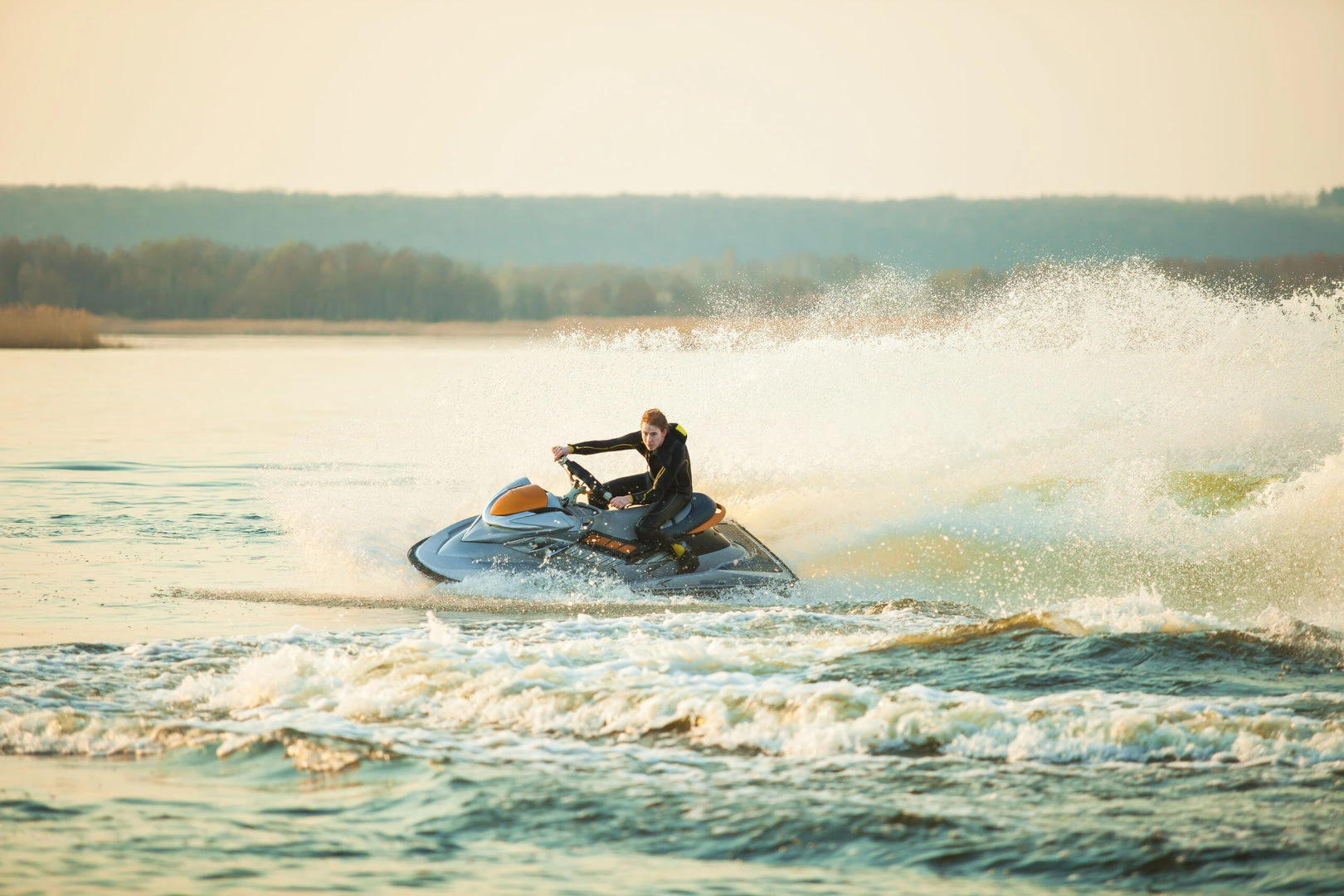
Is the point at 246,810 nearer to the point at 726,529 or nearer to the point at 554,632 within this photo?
the point at 554,632

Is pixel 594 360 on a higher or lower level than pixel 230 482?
higher

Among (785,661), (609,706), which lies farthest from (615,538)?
(609,706)

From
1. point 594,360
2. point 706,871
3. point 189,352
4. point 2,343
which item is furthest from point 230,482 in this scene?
point 189,352

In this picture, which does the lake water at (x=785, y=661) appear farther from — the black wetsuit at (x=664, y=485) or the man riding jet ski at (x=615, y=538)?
the black wetsuit at (x=664, y=485)

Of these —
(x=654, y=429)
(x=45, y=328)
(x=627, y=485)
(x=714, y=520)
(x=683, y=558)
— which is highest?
(x=45, y=328)

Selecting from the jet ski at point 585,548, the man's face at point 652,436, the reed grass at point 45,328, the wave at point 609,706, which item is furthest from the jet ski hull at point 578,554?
the reed grass at point 45,328

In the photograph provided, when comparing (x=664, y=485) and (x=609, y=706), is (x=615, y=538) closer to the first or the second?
(x=664, y=485)

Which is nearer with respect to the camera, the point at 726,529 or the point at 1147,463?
the point at 726,529

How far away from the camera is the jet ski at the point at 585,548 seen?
1055cm

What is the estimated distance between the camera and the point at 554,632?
28.7 feet

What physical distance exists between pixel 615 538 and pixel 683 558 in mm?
568

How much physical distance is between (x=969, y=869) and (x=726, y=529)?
6.23 meters

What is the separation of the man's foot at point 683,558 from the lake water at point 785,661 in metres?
0.40

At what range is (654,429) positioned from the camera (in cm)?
1061
